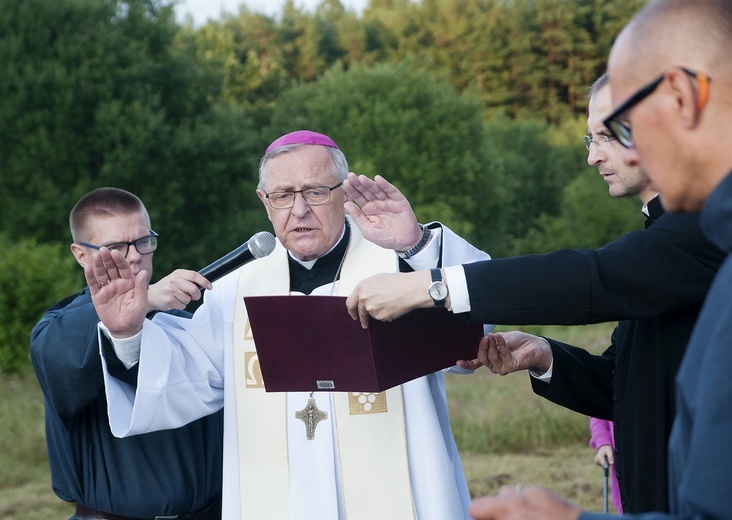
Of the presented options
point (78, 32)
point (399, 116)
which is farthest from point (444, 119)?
point (78, 32)

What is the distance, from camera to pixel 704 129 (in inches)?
61.2

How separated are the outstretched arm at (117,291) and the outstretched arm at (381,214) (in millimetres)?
758

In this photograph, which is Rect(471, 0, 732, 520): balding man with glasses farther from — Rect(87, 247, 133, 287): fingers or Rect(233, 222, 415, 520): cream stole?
Rect(233, 222, 415, 520): cream stole

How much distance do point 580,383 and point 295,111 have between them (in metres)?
39.9

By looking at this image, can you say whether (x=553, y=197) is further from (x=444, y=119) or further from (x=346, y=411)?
(x=346, y=411)

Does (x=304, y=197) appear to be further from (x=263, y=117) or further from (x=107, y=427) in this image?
(x=263, y=117)

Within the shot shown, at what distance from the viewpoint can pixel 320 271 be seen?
4.12 meters

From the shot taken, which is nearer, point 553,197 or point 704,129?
point 704,129

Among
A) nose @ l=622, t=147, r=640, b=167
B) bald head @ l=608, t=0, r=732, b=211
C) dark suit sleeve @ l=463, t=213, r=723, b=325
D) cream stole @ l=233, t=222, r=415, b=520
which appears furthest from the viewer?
cream stole @ l=233, t=222, r=415, b=520

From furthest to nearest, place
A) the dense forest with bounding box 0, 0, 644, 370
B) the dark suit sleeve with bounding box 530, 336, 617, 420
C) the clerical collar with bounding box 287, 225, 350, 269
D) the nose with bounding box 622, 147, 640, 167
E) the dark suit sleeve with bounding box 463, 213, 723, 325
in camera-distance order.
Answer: the dense forest with bounding box 0, 0, 644, 370 < the clerical collar with bounding box 287, 225, 350, 269 < the dark suit sleeve with bounding box 530, 336, 617, 420 < the dark suit sleeve with bounding box 463, 213, 723, 325 < the nose with bounding box 622, 147, 640, 167

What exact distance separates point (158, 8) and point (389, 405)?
28925 millimetres

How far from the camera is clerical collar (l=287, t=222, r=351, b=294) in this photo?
4086 mm

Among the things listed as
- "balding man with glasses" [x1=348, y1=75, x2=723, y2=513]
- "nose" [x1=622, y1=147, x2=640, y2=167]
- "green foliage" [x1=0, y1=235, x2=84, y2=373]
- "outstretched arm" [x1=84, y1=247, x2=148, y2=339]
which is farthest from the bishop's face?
"green foliage" [x1=0, y1=235, x2=84, y2=373]

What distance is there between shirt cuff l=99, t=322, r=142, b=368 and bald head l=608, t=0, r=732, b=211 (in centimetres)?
221
